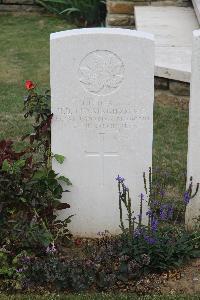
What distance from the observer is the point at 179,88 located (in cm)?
698

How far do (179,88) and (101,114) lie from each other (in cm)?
256

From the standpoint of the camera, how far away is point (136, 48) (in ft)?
14.4

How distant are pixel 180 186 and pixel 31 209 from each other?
1.41 meters

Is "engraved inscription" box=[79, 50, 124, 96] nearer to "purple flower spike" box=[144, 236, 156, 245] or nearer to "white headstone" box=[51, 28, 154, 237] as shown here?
"white headstone" box=[51, 28, 154, 237]

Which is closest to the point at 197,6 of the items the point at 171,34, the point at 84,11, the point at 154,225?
the point at 171,34

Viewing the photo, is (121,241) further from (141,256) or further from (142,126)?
(142,126)

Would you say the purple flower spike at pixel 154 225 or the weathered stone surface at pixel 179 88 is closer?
the purple flower spike at pixel 154 225

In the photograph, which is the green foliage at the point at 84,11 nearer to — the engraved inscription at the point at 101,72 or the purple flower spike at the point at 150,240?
the engraved inscription at the point at 101,72

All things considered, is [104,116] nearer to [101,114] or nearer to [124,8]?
[101,114]

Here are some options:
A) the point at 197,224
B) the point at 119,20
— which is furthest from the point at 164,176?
the point at 119,20

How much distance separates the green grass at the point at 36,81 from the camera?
6066mm

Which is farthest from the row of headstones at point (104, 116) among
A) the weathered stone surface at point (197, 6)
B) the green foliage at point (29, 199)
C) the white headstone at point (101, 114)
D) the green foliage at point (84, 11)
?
the green foliage at point (84, 11)

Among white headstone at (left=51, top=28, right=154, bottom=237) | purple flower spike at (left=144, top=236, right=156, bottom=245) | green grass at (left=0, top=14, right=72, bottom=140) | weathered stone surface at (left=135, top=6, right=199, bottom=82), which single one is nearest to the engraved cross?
white headstone at (left=51, top=28, right=154, bottom=237)

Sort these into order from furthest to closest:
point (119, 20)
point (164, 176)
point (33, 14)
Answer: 1. point (33, 14)
2. point (119, 20)
3. point (164, 176)
